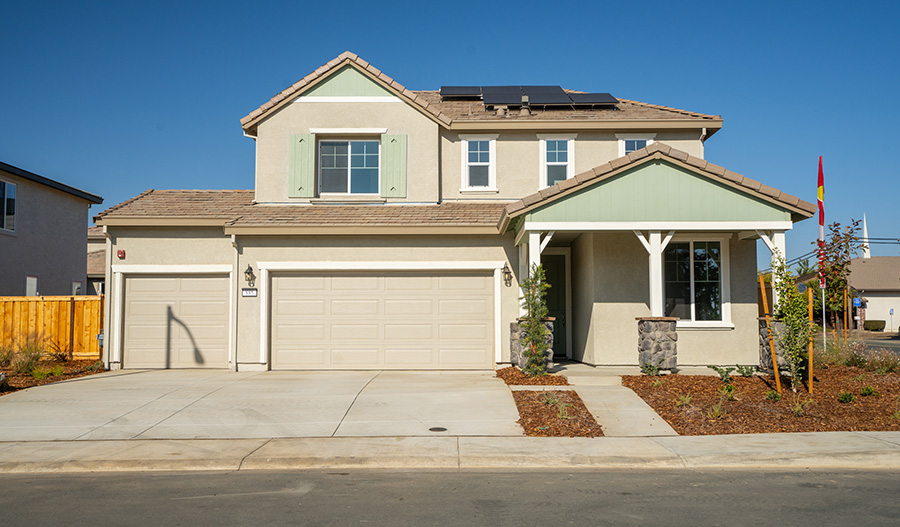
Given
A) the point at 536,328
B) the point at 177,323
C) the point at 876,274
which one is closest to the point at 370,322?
the point at 536,328

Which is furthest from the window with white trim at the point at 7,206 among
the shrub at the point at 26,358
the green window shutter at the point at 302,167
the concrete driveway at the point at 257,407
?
the green window shutter at the point at 302,167

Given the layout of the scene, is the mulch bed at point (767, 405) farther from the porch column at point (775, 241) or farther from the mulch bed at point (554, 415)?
the porch column at point (775, 241)

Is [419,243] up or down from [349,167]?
down

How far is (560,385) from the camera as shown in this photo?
39.2ft

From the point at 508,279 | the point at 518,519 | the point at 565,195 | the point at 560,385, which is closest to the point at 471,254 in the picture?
the point at 508,279

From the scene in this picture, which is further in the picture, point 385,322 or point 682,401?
point 385,322

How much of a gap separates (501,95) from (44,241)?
16341 mm

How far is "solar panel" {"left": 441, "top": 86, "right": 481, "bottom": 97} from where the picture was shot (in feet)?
61.9

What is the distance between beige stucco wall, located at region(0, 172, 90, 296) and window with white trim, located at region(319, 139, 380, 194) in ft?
38.1

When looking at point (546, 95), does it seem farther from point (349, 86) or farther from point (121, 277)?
point (121, 277)

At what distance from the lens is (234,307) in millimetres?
14898

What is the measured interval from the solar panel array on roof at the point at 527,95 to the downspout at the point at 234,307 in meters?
7.42

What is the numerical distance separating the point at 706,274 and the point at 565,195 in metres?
3.94

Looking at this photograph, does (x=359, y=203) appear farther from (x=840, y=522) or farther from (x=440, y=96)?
(x=840, y=522)
